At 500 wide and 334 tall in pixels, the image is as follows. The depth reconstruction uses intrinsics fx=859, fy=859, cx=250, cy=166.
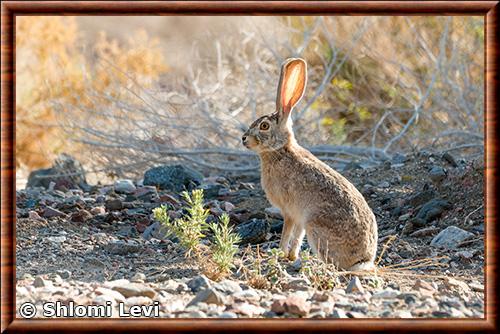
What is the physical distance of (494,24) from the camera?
16.1ft

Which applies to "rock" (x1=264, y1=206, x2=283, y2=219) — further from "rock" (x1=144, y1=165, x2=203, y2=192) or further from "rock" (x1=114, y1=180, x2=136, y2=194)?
"rock" (x1=114, y1=180, x2=136, y2=194)

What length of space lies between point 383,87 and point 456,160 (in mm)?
3342

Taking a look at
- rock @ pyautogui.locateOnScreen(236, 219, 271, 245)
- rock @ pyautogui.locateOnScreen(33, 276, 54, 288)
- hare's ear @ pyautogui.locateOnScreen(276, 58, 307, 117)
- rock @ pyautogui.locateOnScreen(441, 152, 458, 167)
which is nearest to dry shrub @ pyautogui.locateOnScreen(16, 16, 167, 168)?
rock @ pyautogui.locateOnScreen(441, 152, 458, 167)

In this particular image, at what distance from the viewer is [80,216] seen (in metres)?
6.77

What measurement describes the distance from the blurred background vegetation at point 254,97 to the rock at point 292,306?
417cm

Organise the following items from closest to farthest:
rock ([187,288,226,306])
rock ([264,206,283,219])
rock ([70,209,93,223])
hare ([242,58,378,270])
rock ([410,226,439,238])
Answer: rock ([187,288,226,306])
hare ([242,58,378,270])
rock ([410,226,439,238])
rock ([70,209,93,223])
rock ([264,206,283,219])

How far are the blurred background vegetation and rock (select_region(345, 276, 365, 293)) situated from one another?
3783 mm

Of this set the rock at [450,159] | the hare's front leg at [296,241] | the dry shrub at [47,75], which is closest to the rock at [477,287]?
the hare's front leg at [296,241]

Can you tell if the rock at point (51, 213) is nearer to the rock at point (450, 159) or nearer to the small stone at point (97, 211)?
the small stone at point (97, 211)

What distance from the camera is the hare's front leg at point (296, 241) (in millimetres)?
5809

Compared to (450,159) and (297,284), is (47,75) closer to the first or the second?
(450,159)

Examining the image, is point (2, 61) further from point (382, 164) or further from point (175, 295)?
point (382, 164)

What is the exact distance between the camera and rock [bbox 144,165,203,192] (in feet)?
26.0

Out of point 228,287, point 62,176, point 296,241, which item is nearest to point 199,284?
point 228,287
